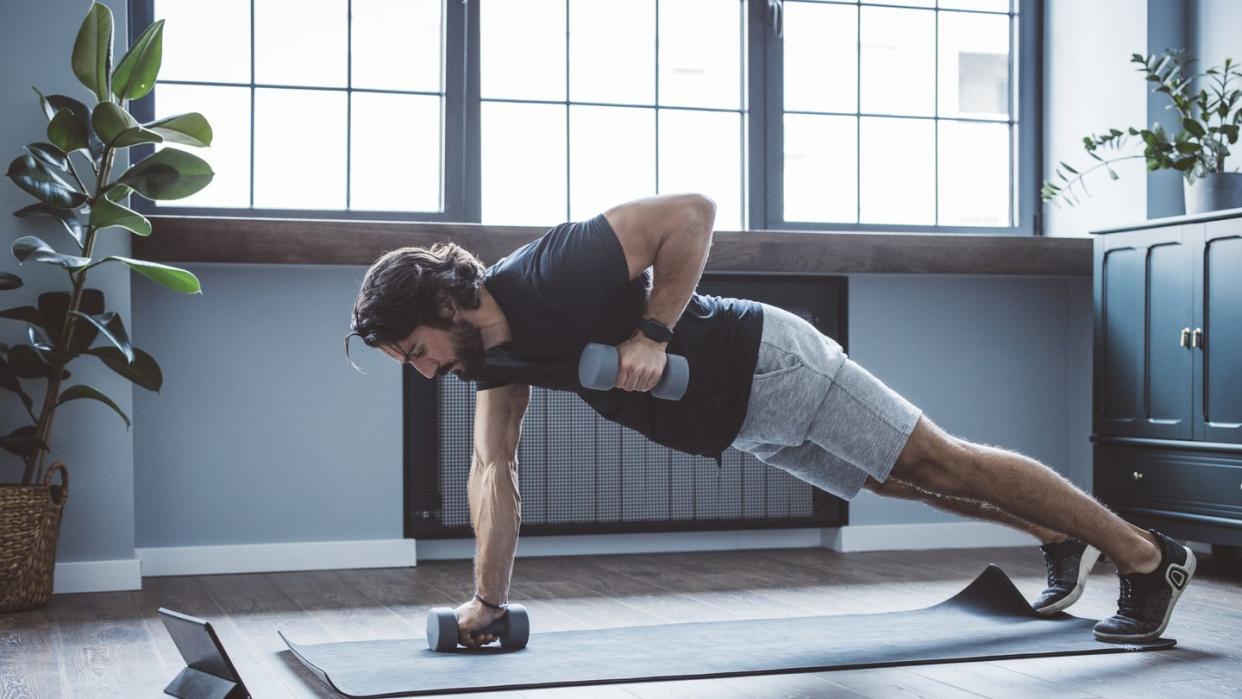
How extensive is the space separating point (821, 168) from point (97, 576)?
2.53 m

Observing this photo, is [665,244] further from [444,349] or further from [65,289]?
[65,289]

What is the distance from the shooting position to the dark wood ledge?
3402 millimetres

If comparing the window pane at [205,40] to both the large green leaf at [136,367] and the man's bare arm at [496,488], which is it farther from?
the man's bare arm at [496,488]

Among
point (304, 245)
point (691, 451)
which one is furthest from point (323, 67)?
point (691, 451)

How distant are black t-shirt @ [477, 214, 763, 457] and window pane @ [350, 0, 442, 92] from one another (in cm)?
170

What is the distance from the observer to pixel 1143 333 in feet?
11.8

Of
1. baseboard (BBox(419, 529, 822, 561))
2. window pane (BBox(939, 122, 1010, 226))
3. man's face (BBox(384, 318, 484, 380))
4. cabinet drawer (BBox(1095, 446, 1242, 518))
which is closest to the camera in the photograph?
man's face (BBox(384, 318, 484, 380))

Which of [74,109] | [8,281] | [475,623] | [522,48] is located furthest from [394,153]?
[475,623]

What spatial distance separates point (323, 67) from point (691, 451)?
201 centimetres

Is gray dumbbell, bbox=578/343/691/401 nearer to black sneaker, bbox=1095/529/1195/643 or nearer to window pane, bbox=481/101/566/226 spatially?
black sneaker, bbox=1095/529/1195/643

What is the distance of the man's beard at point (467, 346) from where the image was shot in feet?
7.36

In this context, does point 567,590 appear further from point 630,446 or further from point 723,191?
point 723,191

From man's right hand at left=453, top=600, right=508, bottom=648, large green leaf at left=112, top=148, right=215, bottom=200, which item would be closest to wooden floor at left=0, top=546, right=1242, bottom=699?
man's right hand at left=453, top=600, right=508, bottom=648

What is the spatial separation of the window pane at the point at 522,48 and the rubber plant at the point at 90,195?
3.49 ft
